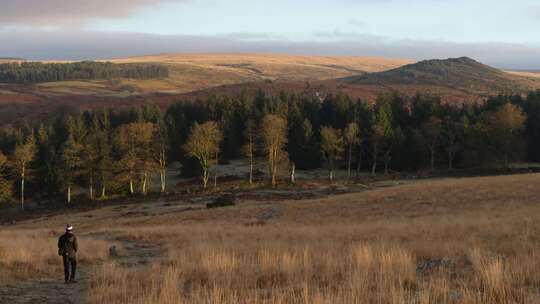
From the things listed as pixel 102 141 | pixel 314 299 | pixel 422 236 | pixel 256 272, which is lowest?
pixel 102 141

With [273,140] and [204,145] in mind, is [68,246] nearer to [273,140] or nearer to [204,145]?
[204,145]

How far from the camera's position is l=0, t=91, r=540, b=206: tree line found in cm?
7444

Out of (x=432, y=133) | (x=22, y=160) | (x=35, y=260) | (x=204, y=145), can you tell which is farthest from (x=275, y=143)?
(x=35, y=260)

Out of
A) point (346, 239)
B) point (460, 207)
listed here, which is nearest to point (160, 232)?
point (346, 239)

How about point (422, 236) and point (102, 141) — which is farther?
point (102, 141)

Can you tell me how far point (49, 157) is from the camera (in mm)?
85750

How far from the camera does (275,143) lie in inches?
2889

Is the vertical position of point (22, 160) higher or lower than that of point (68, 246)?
lower

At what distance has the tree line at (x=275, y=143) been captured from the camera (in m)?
74.4

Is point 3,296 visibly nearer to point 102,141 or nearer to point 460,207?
point 460,207

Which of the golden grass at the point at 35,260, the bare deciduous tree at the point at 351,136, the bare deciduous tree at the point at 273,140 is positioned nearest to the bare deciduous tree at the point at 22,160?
the bare deciduous tree at the point at 273,140

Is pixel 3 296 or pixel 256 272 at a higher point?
pixel 256 272

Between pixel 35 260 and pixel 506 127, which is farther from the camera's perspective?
pixel 506 127

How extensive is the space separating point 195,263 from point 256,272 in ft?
8.95
